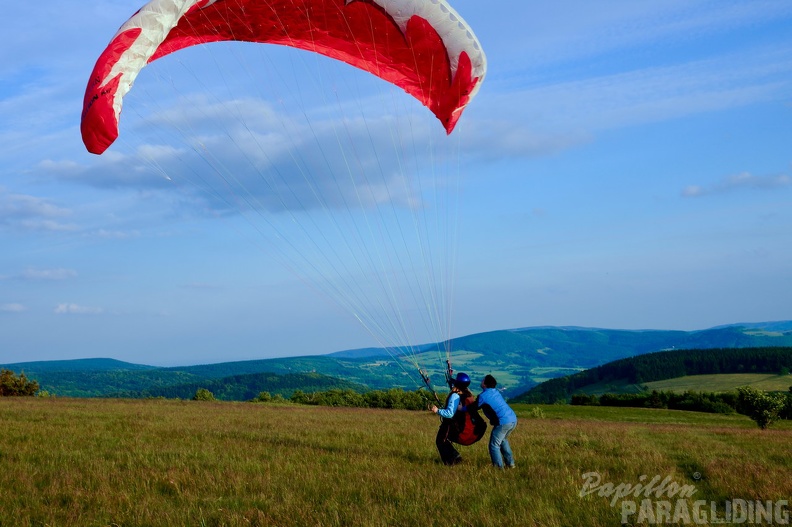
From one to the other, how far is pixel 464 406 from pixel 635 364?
124 meters

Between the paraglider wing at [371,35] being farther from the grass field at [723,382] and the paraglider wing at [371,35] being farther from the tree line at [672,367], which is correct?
the tree line at [672,367]

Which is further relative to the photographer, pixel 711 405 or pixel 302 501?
pixel 711 405

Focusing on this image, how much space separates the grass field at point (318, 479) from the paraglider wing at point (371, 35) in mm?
6047

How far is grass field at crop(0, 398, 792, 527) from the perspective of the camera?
6168mm

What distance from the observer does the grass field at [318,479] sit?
6.17 metres

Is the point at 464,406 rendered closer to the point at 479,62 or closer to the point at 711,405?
the point at 479,62

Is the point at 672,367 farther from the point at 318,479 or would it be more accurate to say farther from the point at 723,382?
the point at 318,479

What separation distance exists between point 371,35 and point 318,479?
809 cm

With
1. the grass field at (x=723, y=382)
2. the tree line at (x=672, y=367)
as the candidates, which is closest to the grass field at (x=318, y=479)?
the grass field at (x=723, y=382)

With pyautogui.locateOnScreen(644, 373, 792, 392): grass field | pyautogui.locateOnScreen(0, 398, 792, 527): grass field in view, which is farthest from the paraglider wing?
pyautogui.locateOnScreen(644, 373, 792, 392): grass field

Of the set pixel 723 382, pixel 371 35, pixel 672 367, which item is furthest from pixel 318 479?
pixel 672 367

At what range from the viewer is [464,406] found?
9.47 m

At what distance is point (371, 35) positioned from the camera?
473 inches

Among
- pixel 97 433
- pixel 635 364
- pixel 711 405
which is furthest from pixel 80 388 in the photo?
pixel 97 433
